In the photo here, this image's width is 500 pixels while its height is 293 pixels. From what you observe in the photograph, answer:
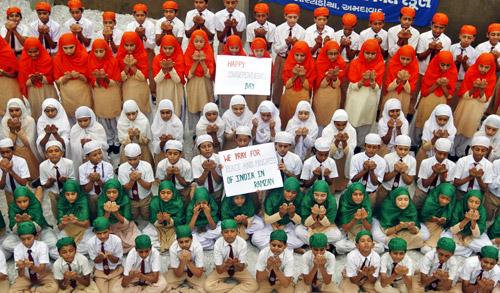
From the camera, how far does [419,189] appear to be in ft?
24.3

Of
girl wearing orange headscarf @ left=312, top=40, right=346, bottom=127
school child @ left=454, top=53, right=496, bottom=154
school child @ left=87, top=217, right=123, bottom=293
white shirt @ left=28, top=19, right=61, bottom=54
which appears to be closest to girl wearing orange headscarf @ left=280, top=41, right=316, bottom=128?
girl wearing orange headscarf @ left=312, top=40, right=346, bottom=127

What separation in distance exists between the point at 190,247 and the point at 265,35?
13.0 ft

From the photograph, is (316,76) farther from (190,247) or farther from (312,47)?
(190,247)

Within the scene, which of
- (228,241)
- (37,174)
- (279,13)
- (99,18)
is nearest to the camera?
(228,241)

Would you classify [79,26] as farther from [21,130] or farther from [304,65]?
[304,65]

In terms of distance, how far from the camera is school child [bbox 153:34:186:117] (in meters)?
8.12

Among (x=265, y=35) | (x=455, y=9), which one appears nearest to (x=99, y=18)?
(x=265, y=35)

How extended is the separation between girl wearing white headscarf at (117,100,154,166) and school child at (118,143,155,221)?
1.55 ft

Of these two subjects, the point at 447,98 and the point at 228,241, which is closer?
the point at 228,241

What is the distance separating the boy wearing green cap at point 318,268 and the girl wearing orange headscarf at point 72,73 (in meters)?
3.84

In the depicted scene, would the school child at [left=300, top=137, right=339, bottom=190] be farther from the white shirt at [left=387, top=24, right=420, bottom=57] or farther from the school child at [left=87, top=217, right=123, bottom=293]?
the white shirt at [left=387, top=24, right=420, bottom=57]

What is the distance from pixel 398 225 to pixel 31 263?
4.11 m

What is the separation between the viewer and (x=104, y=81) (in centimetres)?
807

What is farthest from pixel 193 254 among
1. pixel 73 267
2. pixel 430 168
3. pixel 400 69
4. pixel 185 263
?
pixel 400 69
